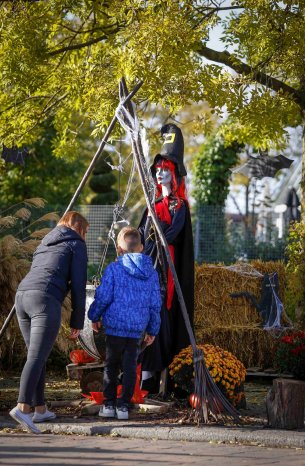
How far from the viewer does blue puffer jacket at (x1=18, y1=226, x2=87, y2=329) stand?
7875 mm

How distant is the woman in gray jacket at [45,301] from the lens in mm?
7797

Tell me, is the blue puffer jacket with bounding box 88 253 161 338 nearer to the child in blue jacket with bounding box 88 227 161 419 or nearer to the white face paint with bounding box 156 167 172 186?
the child in blue jacket with bounding box 88 227 161 419

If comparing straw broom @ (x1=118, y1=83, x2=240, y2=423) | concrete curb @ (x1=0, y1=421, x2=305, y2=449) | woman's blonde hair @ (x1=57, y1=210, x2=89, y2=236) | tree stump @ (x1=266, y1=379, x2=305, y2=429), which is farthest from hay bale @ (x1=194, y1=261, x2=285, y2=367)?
concrete curb @ (x1=0, y1=421, x2=305, y2=449)

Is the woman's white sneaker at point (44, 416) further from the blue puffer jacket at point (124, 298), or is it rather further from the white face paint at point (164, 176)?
the white face paint at point (164, 176)

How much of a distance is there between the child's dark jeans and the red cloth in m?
1.48

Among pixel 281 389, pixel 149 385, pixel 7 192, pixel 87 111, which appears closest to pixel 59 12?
pixel 87 111

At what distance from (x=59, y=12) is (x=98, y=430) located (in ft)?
22.7

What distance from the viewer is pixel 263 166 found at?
2069cm

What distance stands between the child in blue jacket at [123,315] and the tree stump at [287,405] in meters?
1.21

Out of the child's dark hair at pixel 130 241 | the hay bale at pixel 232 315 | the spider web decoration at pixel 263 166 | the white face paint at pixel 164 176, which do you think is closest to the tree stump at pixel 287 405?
the child's dark hair at pixel 130 241

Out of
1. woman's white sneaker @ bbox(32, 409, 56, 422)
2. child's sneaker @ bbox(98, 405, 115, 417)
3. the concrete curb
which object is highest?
child's sneaker @ bbox(98, 405, 115, 417)

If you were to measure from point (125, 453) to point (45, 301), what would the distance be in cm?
156

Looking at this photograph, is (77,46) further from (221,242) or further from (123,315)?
(221,242)

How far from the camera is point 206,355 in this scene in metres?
8.84
